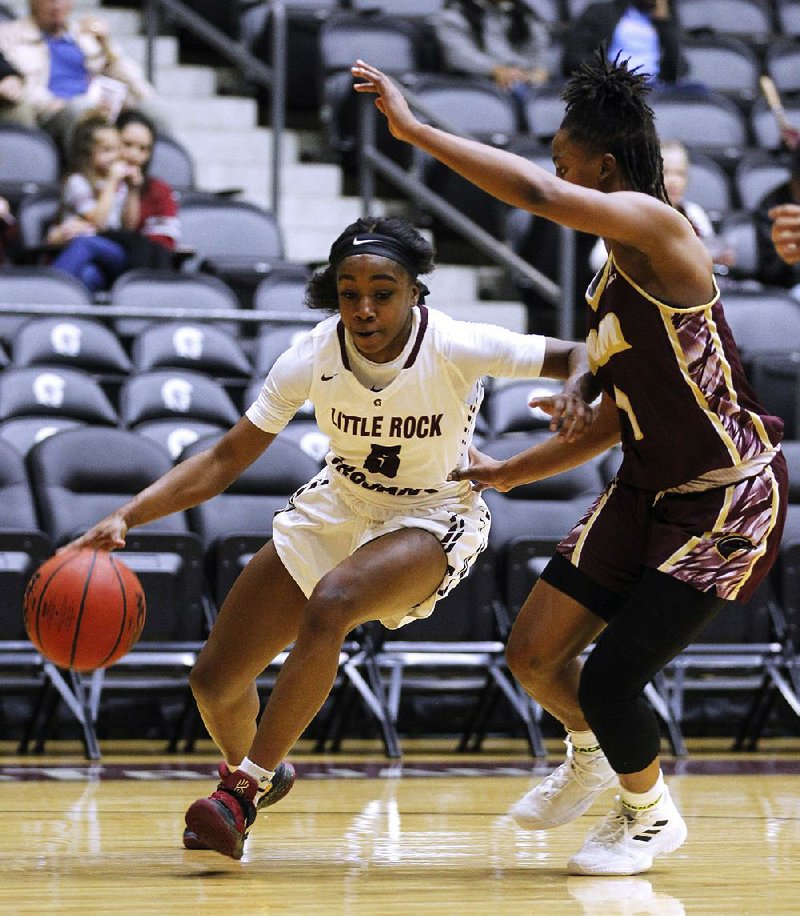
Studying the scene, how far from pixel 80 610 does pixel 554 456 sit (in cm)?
133

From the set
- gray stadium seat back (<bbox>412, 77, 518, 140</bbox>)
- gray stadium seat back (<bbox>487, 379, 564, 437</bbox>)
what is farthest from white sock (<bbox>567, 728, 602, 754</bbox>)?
gray stadium seat back (<bbox>412, 77, 518, 140</bbox>)

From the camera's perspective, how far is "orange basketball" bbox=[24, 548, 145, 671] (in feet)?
15.7

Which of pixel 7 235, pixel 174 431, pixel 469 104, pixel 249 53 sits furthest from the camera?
pixel 249 53

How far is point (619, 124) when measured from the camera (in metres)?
4.29

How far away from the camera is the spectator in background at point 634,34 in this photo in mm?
11867

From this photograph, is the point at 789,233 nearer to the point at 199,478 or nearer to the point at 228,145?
the point at 199,478

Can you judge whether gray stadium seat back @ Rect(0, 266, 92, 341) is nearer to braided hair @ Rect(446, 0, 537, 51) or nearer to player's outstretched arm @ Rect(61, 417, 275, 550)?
player's outstretched arm @ Rect(61, 417, 275, 550)

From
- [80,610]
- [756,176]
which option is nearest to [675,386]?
[80,610]

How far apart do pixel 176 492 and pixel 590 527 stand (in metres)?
1.13

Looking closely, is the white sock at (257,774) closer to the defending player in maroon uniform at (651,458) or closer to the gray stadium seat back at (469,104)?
the defending player in maroon uniform at (651,458)

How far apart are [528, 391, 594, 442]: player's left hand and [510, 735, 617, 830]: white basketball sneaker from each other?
977 millimetres

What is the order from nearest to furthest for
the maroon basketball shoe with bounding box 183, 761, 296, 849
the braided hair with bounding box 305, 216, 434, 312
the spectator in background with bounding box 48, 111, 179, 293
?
the maroon basketball shoe with bounding box 183, 761, 296, 849, the braided hair with bounding box 305, 216, 434, 312, the spectator in background with bounding box 48, 111, 179, 293

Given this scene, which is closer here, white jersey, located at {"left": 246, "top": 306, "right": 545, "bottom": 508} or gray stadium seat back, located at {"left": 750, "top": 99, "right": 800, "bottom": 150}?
white jersey, located at {"left": 246, "top": 306, "right": 545, "bottom": 508}

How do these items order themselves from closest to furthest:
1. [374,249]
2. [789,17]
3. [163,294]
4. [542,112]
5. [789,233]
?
[789,233] < [374,249] < [163,294] < [542,112] < [789,17]
